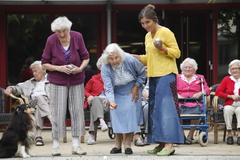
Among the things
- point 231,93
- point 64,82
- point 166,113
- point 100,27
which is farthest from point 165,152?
point 100,27

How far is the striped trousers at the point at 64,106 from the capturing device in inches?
259

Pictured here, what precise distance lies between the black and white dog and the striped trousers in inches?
14.4

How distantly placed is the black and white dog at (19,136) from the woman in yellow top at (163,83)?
165cm

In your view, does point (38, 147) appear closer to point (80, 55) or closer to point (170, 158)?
point (80, 55)

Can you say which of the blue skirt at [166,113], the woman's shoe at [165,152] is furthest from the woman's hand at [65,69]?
the woman's shoe at [165,152]

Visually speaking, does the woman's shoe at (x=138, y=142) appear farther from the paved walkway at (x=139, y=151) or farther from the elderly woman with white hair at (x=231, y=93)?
the elderly woman with white hair at (x=231, y=93)

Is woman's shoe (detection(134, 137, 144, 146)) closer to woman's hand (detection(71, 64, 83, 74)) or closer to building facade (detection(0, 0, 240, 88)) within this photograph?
woman's hand (detection(71, 64, 83, 74))

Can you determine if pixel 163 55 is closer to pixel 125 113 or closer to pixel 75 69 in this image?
pixel 125 113

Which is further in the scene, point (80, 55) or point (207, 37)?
point (207, 37)

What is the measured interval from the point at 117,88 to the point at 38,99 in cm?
241

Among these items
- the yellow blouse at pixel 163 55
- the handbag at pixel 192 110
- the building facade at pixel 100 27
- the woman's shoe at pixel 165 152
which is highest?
the building facade at pixel 100 27

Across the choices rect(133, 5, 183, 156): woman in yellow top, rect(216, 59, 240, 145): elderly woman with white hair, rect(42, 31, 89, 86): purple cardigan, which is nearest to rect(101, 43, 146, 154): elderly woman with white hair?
rect(133, 5, 183, 156): woman in yellow top

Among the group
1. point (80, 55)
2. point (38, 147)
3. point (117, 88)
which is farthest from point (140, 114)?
point (38, 147)

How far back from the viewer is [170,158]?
6.05 metres
